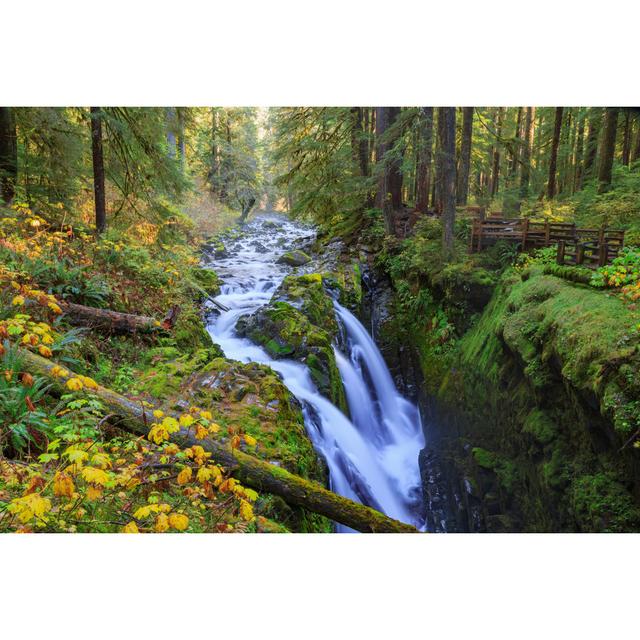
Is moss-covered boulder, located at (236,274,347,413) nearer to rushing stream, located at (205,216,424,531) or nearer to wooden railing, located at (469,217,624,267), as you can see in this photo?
rushing stream, located at (205,216,424,531)

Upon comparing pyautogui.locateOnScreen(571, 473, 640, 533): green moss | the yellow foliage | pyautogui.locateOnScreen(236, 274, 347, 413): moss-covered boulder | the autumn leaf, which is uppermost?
the yellow foliage

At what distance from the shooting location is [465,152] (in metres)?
11.2

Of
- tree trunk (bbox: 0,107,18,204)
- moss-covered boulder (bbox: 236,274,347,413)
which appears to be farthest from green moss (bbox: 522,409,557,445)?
tree trunk (bbox: 0,107,18,204)

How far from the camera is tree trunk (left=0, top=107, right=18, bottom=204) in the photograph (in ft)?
22.4

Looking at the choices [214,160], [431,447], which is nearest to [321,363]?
[431,447]

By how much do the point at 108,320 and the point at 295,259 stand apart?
30.2 ft

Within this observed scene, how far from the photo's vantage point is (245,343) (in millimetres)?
7969

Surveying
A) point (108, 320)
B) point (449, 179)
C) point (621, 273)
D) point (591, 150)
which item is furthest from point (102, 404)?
point (591, 150)

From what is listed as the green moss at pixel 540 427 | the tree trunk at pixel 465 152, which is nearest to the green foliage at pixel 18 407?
the green moss at pixel 540 427

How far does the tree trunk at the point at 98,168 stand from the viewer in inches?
283

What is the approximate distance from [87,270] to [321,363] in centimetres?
390

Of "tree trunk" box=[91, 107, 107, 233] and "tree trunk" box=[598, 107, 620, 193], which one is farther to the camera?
"tree trunk" box=[598, 107, 620, 193]

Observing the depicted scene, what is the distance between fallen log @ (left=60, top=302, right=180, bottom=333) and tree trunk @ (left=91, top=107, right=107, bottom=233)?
300 centimetres

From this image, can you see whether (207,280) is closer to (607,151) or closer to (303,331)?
(303,331)
